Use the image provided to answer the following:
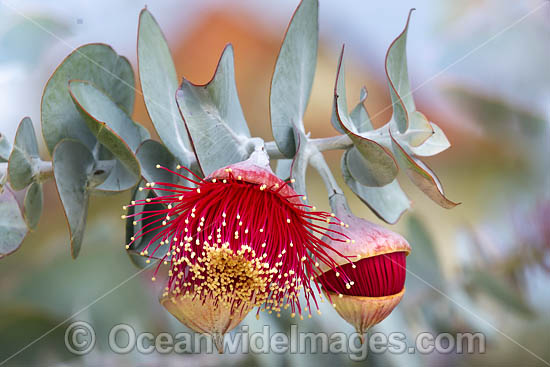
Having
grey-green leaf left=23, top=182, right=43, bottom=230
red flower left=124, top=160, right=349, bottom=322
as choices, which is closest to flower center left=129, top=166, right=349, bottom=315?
red flower left=124, top=160, right=349, bottom=322

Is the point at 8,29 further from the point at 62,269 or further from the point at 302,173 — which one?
the point at 302,173

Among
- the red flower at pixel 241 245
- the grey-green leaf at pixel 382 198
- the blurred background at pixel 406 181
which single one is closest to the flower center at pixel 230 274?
the red flower at pixel 241 245

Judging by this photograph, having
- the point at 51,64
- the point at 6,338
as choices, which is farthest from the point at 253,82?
the point at 6,338

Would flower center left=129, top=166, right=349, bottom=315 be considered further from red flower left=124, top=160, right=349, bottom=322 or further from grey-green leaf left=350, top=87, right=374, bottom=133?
grey-green leaf left=350, top=87, right=374, bottom=133

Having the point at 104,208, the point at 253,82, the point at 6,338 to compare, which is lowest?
→ the point at 6,338

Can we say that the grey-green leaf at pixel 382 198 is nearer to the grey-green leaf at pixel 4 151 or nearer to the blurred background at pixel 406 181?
the blurred background at pixel 406 181

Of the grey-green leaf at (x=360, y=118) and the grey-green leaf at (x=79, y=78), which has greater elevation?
the grey-green leaf at (x=79, y=78)
